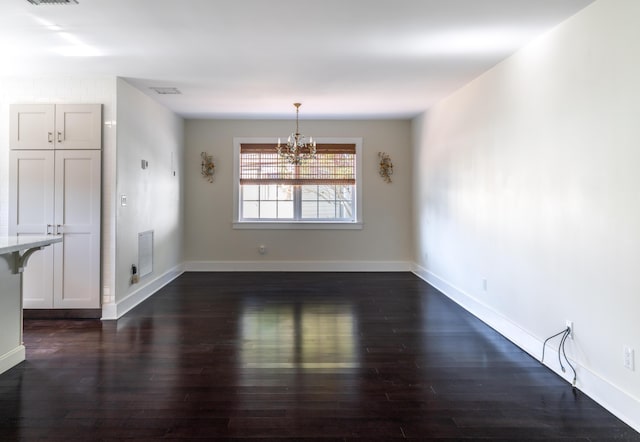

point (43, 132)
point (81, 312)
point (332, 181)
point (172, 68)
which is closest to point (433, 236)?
point (332, 181)

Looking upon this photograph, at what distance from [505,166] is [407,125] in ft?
11.2

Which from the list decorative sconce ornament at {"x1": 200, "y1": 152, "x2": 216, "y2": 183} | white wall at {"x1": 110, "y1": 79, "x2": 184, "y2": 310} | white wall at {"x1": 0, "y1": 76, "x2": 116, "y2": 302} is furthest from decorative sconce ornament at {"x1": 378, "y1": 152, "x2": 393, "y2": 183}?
white wall at {"x1": 0, "y1": 76, "x2": 116, "y2": 302}

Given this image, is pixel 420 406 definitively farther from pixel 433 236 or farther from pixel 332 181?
pixel 332 181

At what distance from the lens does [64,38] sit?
3.33 metres

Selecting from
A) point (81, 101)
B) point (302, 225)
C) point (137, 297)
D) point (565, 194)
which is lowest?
point (137, 297)

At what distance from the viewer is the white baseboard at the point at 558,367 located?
7.59ft

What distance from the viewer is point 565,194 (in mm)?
2922

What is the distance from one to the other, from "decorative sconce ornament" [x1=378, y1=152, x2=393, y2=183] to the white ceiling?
1938mm

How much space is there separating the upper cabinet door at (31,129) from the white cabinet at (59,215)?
0.08 m

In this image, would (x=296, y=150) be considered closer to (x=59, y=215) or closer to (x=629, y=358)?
(x=59, y=215)

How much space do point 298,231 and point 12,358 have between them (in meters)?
4.54

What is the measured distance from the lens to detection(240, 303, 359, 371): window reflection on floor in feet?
10.3

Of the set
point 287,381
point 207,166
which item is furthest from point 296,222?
point 287,381

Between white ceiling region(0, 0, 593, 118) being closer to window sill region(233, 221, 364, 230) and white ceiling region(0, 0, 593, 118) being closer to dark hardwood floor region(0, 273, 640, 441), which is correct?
window sill region(233, 221, 364, 230)
